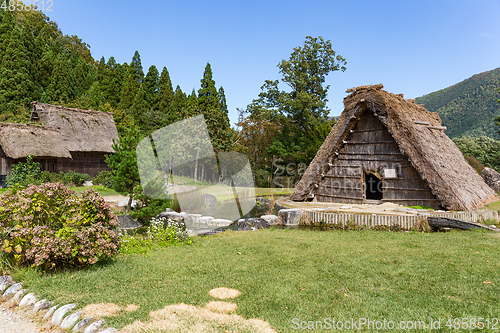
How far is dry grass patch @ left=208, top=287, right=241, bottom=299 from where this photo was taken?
184 inches

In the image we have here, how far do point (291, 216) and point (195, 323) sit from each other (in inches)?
341

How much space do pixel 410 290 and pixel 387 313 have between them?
1077 millimetres

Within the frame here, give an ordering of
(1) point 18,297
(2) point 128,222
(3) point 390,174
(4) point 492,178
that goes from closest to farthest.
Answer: (1) point 18,297 < (2) point 128,222 < (3) point 390,174 < (4) point 492,178

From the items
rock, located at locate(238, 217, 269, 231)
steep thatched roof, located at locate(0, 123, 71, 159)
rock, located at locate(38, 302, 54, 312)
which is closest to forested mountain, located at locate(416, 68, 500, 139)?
rock, located at locate(238, 217, 269, 231)

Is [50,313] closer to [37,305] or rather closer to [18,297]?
[37,305]

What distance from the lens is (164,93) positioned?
1719 inches

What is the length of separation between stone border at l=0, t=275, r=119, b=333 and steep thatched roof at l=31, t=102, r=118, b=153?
23.4 meters

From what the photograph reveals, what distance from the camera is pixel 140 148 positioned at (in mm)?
13328

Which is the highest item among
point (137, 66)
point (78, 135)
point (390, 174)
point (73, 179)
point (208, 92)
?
point (137, 66)

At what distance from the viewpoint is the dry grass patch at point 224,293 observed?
15.3ft

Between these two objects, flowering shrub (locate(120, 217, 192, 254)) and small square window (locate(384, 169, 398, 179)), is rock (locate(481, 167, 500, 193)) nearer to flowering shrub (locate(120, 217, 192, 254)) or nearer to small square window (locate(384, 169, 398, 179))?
small square window (locate(384, 169, 398, 179))

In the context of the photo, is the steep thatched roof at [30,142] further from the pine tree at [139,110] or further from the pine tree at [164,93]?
the pine tree at [164,93]

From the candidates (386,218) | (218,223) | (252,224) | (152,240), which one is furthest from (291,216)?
(152,240)

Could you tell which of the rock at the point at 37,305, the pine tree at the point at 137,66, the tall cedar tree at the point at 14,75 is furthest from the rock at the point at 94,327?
the pine tree at the point at 137,66
